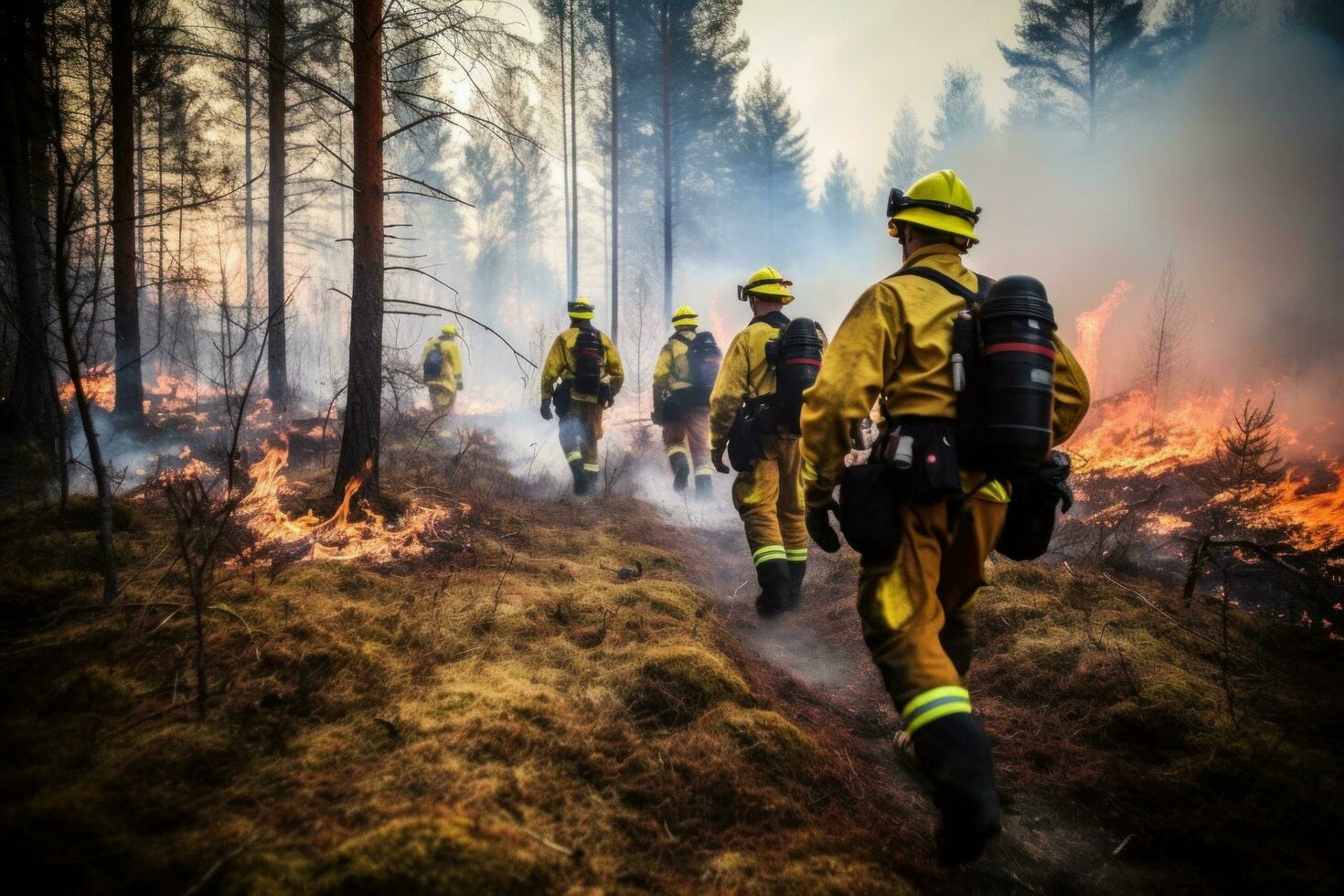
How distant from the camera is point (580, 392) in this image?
7.95 meters

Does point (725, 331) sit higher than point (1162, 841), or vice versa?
point (725, 331)

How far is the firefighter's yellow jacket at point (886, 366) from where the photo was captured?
2477 millimetres

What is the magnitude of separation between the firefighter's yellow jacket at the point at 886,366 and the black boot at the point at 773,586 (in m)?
2.11

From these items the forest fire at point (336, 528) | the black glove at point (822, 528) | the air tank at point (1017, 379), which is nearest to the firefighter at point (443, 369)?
the forest fire at point (336, 528)

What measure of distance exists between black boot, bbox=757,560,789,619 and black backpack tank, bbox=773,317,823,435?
3.49ft

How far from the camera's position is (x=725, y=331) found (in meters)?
34.1

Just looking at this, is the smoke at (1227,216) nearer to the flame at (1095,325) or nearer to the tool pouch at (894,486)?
the flame at (1095,325)

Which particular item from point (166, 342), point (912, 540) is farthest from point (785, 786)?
point (166, 342)

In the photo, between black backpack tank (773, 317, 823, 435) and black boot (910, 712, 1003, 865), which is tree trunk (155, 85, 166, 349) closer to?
black backpack tank (773, 317, 823, 435)

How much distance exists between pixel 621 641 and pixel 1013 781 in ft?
6.67

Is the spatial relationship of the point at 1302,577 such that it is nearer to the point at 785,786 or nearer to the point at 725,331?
the point at 785,786

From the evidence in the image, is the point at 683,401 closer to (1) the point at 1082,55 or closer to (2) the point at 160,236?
(2) the point at 160,236

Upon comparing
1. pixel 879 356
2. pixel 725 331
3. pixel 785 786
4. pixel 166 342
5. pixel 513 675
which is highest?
pixel 725 331

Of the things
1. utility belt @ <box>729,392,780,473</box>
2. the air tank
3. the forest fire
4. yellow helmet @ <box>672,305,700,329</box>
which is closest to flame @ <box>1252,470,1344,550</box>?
utility belt @ <box>729,392,780,473</box>
